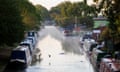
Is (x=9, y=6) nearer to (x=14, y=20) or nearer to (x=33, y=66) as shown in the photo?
(x=14, y=20)

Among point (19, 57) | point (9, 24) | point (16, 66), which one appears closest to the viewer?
point (16, 66)

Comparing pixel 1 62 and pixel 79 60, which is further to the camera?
pixel 79 60

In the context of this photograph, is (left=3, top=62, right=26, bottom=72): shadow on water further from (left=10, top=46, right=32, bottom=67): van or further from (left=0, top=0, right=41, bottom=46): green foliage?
(left=0, top=0, right=41, bottom=46): green foliage

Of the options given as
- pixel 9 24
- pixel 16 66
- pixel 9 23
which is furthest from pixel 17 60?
pixel 9 23

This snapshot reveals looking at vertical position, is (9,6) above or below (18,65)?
above

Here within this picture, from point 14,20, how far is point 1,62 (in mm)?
A: 4340

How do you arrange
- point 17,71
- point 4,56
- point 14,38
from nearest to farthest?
1. point 17,71
2. point 14,38
3. point 4,56

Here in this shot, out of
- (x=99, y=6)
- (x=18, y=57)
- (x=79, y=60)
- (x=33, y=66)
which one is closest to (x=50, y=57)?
(x=79, y=60)

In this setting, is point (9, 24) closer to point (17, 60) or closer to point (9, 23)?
point (9, 23)

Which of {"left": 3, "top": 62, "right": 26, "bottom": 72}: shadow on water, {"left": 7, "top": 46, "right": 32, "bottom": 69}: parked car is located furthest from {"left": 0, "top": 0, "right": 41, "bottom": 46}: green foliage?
{"left": 3, "top": 62, "right": 26, "bottom": 72}: shadow on water

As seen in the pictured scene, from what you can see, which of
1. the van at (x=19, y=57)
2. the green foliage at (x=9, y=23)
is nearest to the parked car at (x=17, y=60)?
the van at (x=19, y=57)

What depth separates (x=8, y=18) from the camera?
4553 centimetres

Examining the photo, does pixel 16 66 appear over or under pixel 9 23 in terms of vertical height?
under

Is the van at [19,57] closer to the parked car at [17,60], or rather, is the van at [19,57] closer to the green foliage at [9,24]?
the parked car at [17,60]
